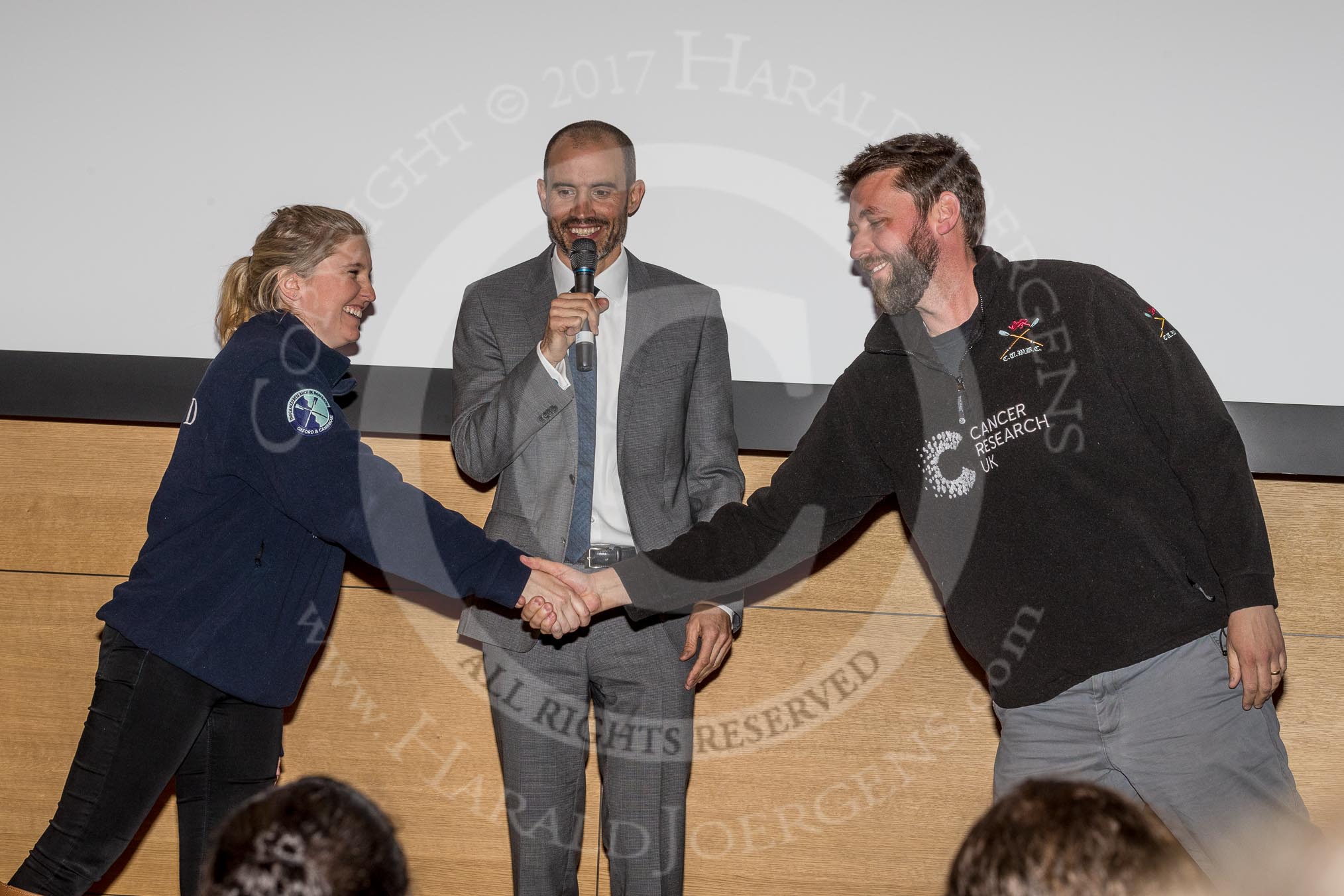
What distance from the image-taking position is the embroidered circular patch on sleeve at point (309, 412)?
1935 mm

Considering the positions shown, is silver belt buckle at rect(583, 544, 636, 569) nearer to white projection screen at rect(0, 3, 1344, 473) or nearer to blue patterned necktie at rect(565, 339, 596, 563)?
blue patterned necktie at rect(565, 339, 596, 563)

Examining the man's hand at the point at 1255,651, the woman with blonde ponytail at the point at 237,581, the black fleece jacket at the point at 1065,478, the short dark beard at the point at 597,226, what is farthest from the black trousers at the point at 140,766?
the man's hand at the point at 1255,651

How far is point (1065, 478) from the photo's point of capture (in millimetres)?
1823

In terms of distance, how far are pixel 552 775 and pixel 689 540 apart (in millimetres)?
546

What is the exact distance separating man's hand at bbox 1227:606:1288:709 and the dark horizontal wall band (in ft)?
2.57

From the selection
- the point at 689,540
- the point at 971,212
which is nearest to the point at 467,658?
the point at 689,540

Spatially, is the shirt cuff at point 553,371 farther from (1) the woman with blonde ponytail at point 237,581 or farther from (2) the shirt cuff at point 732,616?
(2) the shirt cuff at point 732,616

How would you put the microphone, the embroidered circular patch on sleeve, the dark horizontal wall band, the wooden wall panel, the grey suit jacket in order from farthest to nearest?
the wooden wall panel
the dark horizontal wall band
the grey suit jacket
the microphone
the embroidered circular patch on sleeve

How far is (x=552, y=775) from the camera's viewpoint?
6.88ft

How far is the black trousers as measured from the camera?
5.70 ft

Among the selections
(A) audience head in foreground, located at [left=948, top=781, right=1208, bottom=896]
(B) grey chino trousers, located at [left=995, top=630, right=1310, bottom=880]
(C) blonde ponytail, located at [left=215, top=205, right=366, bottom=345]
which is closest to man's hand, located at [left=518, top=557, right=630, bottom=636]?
(C) blonde ponytail, located at [left=215, top=205, right=366, bottom=345]

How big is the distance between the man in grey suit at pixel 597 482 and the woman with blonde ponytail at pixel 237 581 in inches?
6.9

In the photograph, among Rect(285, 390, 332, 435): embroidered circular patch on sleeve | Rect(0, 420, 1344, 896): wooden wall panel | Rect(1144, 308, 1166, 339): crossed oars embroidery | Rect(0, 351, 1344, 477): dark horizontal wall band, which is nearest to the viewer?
Rect(1144, 308, 1166, 339): crossed oars embroidery

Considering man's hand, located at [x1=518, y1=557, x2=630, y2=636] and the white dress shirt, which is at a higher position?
the white dress shirt
